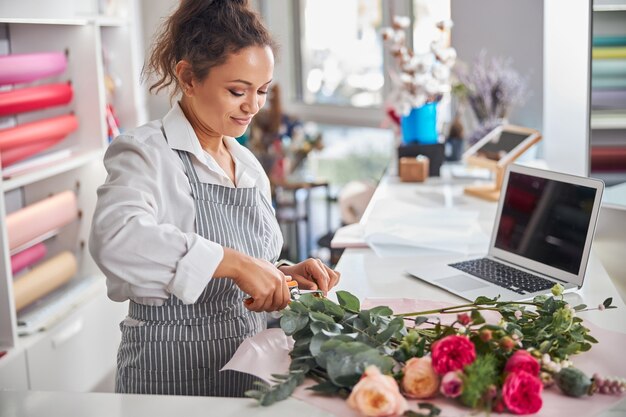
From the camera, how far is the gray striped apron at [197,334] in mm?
1704

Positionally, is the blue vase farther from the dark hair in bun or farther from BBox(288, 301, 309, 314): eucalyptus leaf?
BBox(288, 301, 309, 314): eucalyptus leaf

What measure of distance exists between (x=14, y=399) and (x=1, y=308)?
1320mm

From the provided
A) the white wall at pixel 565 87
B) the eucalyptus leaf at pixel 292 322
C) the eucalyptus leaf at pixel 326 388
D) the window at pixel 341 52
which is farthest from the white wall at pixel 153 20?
the eucalyptus leaf at pixel 326 388

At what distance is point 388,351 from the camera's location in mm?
1351

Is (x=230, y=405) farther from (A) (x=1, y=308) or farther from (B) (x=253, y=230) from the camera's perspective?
(A) (x=1, y=308)

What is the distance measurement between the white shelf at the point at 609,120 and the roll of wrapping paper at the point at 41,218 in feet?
6.35

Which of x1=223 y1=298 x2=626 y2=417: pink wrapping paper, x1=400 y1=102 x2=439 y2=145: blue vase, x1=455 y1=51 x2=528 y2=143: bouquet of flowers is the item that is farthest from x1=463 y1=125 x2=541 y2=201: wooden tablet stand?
x1=223 y1=298 x2=626 y2=417: pink wrapping paper

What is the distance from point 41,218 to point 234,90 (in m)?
1.55

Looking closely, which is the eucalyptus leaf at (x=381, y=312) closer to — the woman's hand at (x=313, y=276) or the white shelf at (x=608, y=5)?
the woman's hand at (x=313, y=276)

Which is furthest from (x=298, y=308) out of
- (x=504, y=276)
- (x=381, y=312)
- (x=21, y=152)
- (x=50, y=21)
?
(x=50, y=21)

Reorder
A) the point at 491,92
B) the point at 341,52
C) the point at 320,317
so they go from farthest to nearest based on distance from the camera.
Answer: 1. the point at 341,52
2. the point at 491,92
3. the point at 320,317

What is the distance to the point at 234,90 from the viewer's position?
1.69 m

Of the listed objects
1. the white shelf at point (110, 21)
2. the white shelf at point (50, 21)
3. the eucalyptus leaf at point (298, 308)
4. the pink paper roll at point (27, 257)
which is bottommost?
the pink paper roll at point (27, 257)

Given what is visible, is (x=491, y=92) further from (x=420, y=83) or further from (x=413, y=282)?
(x=413, y=282)
